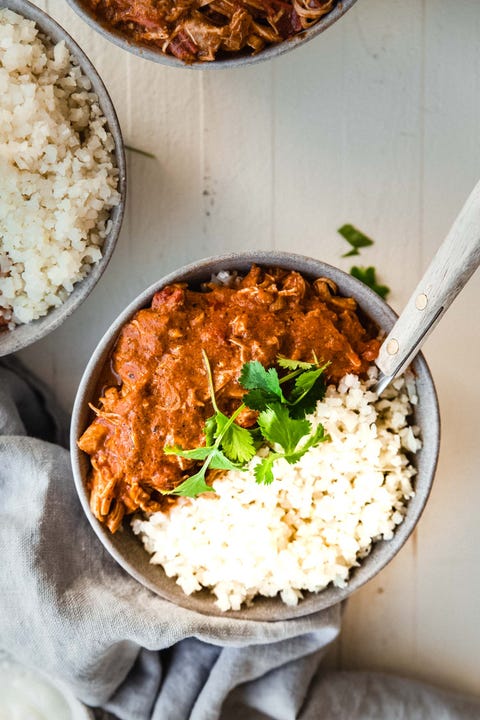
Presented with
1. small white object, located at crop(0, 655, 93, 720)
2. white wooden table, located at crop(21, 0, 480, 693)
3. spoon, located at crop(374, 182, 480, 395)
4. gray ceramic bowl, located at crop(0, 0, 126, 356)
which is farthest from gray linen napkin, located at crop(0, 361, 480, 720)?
spoon, located at crop(374, 182, 480, 395)

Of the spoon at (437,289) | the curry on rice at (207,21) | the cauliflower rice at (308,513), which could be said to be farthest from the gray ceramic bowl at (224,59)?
the cauliflower rice at (308,513)

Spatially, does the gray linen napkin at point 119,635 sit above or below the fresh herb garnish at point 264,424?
below

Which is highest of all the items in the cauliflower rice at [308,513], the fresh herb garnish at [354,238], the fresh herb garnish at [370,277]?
the fresh herb garnish at [354,238]

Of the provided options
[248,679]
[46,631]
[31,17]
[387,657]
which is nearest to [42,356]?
[46,631]

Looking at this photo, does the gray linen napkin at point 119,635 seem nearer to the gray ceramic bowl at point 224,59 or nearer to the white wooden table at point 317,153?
the white wooden table at point 317,153

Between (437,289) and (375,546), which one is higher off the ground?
(437,289)

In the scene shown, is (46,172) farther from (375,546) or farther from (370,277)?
(375,546)

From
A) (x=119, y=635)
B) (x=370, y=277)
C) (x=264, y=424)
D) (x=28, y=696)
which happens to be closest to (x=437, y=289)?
(x=264, y=424)

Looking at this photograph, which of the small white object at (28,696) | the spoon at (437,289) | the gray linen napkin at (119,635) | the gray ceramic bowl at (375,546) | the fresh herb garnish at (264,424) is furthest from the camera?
the small white object at (28,696)
